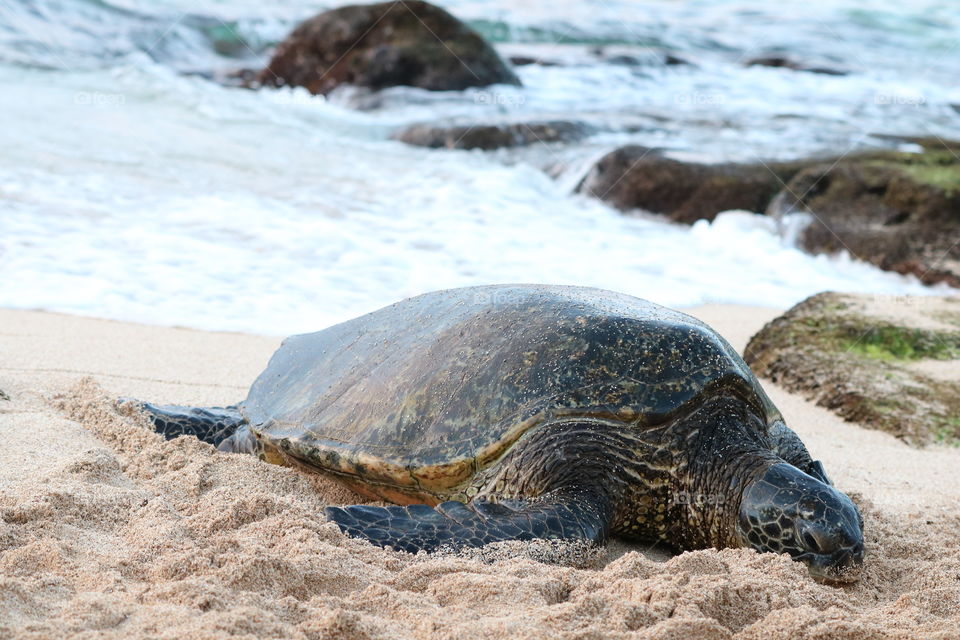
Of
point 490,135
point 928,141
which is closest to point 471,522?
point 490,135

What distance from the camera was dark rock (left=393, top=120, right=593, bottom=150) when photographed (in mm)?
11242

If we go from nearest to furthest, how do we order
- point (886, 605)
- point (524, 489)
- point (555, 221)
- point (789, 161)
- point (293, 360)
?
point (886, 605) < point (524, 489) < point (293, 360) < point (555, 221) < point (789, 161)

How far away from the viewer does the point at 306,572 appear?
2164mm

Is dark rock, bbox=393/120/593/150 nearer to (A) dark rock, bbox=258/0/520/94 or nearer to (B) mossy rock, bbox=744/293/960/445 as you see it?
(A) dark rock, bbox=258/0/520/94

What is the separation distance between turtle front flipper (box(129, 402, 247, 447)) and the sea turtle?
0.33m

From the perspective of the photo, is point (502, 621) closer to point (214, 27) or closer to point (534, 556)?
point (534, 556)

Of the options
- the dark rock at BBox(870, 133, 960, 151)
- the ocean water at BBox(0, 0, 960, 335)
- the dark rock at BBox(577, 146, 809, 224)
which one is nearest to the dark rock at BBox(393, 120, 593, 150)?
the ocean water at BBox(0, 0, 960, 335)

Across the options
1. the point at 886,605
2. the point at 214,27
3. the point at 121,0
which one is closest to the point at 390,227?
the point at 886,605

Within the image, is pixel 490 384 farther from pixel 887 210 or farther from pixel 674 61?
pixel 674 61

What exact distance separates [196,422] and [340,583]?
1.43m

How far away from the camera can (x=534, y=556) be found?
2410 millimetres

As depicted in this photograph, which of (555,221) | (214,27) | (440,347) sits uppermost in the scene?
(214,27)

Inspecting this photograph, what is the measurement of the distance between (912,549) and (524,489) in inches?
45.9

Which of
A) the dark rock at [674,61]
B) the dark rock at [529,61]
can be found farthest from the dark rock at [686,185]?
the dark rock at [674,61]
